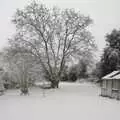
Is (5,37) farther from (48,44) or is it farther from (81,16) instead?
(81,16)

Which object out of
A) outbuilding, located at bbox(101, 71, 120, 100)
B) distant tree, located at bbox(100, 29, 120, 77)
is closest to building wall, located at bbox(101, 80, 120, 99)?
outbuilding, located at bbox(101, 71, 120, 100)

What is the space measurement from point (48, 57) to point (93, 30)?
657cm

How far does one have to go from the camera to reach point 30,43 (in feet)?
65.0

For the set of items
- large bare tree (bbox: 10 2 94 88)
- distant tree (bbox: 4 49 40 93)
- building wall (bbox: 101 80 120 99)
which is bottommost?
building wall (bbox: 101 80 120 99)

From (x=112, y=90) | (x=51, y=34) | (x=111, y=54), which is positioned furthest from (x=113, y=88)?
(x=111, y=54)

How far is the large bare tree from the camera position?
64.6ft

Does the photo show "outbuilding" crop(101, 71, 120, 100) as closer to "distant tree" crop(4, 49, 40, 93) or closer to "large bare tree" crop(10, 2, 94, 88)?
"large bare tree" crop(10, 2, 94, 88)

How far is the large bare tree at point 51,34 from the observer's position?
19.7 metres

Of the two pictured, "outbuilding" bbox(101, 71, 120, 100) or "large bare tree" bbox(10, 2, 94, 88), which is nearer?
"outbuilding" bbox(101, 71, 120, 100)

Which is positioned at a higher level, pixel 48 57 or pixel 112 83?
pixel 48 57

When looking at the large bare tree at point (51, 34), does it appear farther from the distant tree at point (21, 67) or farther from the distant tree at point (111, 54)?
the distant tree at point (111, 54)

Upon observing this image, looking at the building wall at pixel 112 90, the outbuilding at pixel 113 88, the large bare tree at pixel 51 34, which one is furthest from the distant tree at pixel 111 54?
the building wall at pixel 112 90

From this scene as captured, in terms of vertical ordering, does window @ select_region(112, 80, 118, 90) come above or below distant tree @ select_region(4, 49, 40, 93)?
below

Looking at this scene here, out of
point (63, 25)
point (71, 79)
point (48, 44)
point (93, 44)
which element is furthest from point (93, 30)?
point (71, 79)
